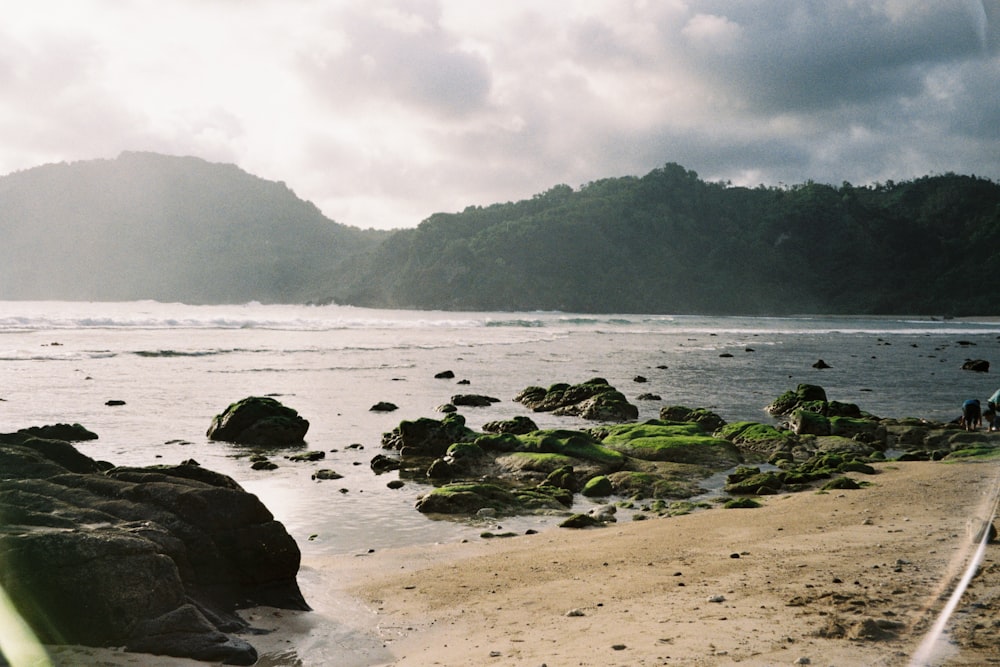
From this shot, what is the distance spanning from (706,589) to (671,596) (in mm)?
389

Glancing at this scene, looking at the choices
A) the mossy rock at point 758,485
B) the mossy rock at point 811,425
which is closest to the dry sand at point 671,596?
the mossy rock at point 758,485

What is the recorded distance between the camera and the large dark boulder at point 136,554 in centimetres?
568

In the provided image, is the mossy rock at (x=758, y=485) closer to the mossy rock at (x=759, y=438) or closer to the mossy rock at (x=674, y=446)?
the mossy rock at (x=674, y=446)

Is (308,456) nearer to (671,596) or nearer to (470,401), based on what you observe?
(470,401)

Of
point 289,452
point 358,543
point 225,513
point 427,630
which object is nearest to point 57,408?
point 289,452

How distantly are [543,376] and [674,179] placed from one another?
163 m

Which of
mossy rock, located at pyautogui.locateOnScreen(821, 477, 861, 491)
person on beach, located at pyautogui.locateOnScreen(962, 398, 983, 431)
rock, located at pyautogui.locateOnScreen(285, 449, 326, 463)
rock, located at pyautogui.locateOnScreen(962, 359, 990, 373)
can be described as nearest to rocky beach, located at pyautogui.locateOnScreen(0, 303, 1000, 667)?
rock, located at pyautogui.locateOnScreen(285, 449, 326, 463)

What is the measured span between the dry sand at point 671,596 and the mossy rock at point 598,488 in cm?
278

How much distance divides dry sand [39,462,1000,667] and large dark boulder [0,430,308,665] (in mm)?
337

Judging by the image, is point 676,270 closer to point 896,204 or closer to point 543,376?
point 896,204

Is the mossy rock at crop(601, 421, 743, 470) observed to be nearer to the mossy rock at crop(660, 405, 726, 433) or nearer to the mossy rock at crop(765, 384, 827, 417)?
the mossy rock at crop(660, 405, 726, 433)

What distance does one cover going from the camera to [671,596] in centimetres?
684

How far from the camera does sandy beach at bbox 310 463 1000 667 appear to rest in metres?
5.32

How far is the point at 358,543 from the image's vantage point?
32.7 feet
